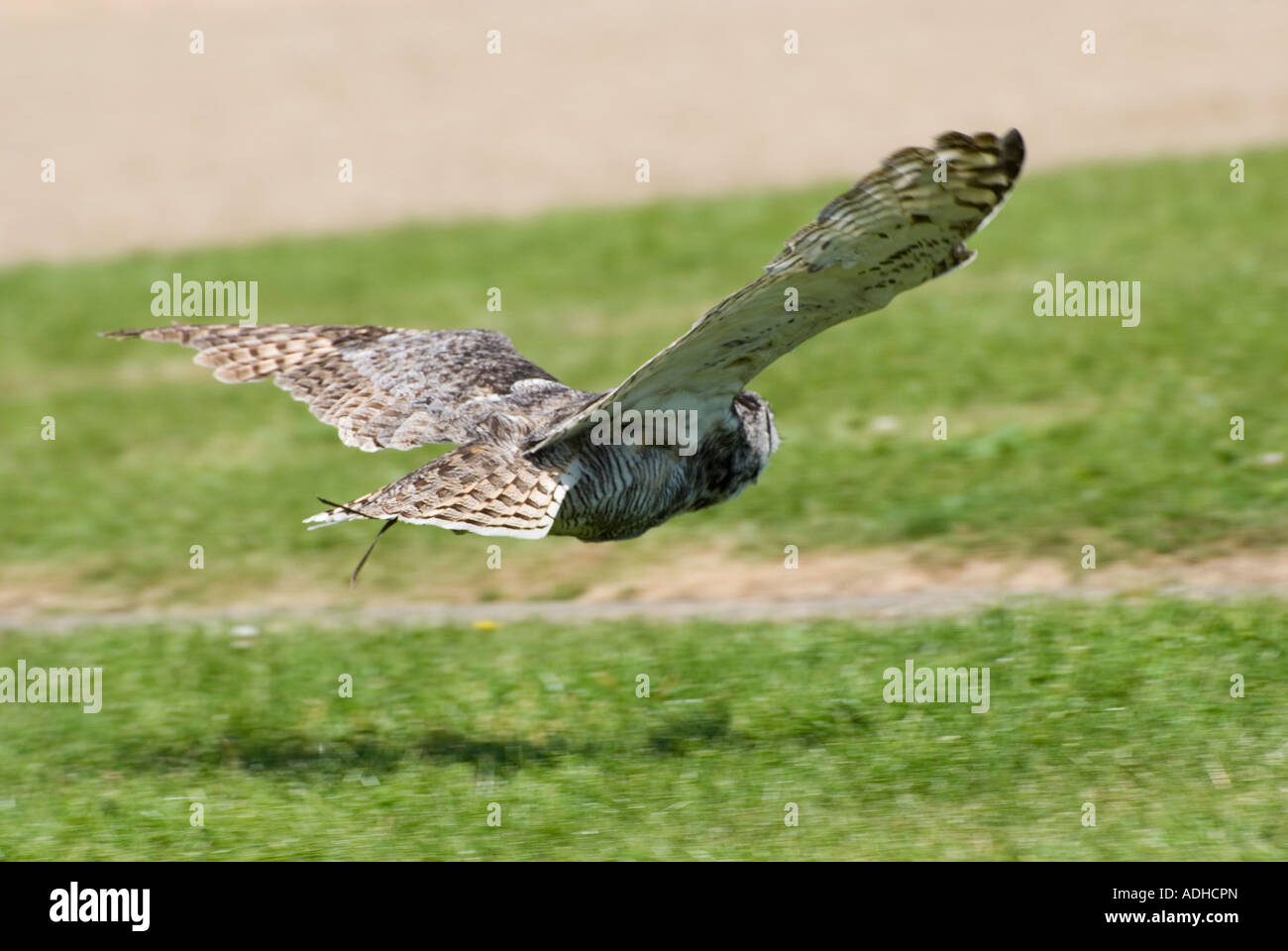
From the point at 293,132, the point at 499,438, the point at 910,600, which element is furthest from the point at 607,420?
the point at 293,132

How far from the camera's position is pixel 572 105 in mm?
25344

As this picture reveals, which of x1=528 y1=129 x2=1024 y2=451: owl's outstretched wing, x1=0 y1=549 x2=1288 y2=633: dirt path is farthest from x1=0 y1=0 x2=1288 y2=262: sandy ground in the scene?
x1=528 y1=129 x2=1024 y2=451: owl's outstretched wing

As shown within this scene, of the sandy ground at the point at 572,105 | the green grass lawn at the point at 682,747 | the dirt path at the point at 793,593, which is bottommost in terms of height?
the green grass lawn at the point at 682,747

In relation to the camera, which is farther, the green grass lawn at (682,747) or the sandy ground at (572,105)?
the sandy ground at (572,105)

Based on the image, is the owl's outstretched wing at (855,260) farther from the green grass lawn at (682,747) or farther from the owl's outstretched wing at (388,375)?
the green grass lawn at (682,747)

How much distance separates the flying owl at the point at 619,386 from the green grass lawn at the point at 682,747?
3.60 ft

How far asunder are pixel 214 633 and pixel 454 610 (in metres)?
1.38

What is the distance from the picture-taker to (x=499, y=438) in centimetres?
684

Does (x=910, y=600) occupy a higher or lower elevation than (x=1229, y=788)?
higher

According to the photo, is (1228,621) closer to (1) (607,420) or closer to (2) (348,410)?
(1) (607,420)

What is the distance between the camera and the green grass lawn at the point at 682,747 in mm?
6398

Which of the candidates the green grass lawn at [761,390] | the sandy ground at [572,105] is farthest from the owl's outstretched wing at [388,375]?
the sandy ground at [572,105]

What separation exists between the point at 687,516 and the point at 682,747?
473cm

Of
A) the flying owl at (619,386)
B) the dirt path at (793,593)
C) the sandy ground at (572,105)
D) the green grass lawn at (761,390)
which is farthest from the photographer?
the sandy ground at (572,105)
